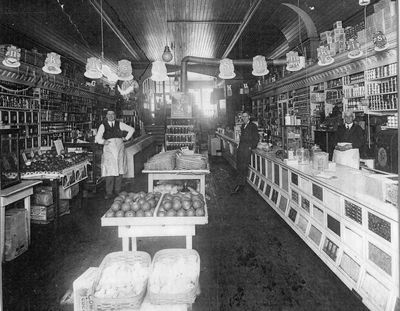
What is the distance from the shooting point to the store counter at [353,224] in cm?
253

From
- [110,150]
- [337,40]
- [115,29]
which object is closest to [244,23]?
[337,40]

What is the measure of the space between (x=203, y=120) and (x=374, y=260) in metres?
20.1

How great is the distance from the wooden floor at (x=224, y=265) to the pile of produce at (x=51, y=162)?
84cm

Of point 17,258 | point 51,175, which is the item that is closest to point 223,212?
point 51,175

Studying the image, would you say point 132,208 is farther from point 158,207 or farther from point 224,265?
point 224,265

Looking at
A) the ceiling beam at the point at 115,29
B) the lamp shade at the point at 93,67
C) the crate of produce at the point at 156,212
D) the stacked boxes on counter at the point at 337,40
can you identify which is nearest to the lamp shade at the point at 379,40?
the stacked boxes on counter at the point at 337,40

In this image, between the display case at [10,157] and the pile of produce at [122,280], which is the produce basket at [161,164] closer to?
the display case at [10,157]

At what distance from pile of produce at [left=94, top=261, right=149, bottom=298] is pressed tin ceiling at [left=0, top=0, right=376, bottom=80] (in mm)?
6698

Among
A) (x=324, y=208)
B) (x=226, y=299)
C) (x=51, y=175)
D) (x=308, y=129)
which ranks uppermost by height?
(x=308, y=129)

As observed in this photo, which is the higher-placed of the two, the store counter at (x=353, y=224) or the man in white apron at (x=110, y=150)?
the man in white apron at (x=110, y=150)

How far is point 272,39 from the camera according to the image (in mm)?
11406

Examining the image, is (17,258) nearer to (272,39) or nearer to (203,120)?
(272,39)

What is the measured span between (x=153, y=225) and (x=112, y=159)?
3959 millimetres

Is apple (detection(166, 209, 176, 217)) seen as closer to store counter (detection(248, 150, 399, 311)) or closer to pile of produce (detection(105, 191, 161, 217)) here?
pile of produce (detection(105, 191, 161, 217))
